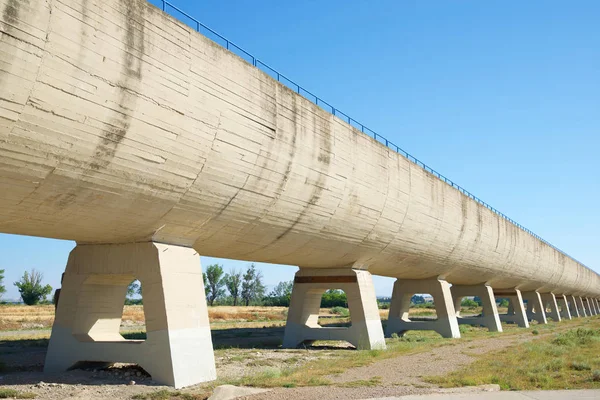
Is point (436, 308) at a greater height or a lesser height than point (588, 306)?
greater

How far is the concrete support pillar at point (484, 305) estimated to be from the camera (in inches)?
1598

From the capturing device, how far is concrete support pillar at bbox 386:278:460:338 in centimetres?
3256

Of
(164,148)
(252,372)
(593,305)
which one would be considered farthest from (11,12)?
(593,305)

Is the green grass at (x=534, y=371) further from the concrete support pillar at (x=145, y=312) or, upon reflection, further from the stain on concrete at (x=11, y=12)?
the stain on concrete at (x=11, y=12)

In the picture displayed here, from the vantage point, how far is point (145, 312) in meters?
14.1

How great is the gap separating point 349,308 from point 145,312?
490 inches

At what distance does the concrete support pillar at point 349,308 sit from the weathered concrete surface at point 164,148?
2287 mm

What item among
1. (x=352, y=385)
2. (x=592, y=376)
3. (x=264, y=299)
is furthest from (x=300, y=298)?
(x=264, y=299)

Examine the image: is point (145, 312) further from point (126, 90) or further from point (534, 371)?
point (534, 371)

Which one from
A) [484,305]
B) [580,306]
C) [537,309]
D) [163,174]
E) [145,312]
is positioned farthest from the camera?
[580,306]

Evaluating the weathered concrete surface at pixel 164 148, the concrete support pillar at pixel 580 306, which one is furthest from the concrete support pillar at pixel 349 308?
the concrete support pillar at pixel 580 306

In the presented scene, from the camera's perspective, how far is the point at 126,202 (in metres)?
12.7

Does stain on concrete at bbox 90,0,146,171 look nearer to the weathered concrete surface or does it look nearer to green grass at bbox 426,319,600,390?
the weathered concrete surface

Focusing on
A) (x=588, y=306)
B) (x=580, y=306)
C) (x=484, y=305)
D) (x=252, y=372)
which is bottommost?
(x=588, y=306)
